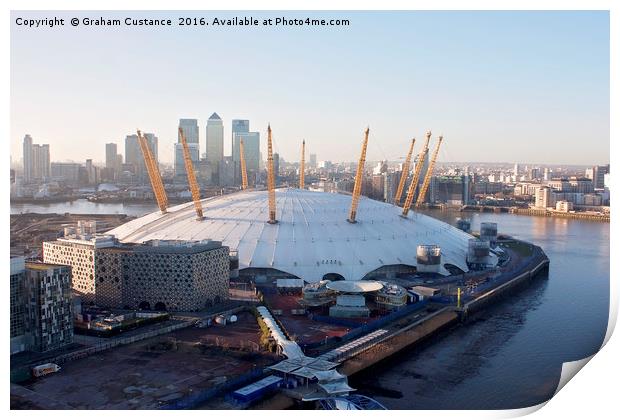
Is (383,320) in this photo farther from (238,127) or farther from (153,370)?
(238,127)

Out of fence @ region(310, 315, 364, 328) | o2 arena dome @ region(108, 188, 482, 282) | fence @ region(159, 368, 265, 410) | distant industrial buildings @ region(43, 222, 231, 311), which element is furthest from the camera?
o2 arena dome @ region(108, 188, 482, 282)

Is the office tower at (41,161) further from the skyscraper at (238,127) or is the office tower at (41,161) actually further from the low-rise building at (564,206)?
the low-rise building at (564,206)

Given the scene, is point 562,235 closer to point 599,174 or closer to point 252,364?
point 252,364

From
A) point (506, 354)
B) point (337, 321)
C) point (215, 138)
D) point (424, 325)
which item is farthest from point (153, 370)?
point (215, 138)

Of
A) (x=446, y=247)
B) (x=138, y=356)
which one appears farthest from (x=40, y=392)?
(x=446, y=247)

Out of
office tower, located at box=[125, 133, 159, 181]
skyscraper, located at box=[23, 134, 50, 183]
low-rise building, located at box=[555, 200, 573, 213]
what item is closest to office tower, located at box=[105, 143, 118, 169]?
office tower, located at box=[125, 133, 159, 181]

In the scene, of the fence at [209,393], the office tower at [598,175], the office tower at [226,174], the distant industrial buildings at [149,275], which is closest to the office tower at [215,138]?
the office tower at [226,174]

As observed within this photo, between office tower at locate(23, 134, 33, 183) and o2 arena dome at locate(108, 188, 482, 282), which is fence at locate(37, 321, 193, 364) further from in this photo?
office tower at locate(23, 134, 33, 183)
